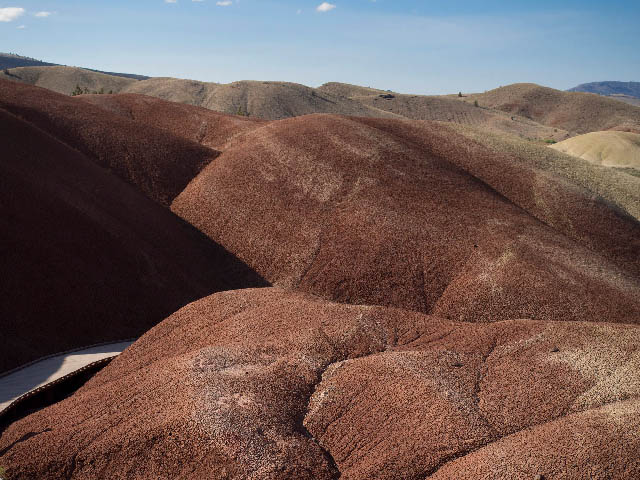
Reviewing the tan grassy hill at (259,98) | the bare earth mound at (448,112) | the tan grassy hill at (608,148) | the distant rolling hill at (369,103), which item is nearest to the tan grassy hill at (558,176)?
the tan grassy hill at (608,148)

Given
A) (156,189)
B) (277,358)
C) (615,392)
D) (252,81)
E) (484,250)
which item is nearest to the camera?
(615,392)

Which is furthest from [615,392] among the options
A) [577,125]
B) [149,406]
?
[577,125]

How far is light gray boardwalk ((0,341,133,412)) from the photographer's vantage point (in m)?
12.5

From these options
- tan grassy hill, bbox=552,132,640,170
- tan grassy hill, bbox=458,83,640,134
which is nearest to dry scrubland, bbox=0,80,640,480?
tan grassy hill, bbox=552,132,640,170

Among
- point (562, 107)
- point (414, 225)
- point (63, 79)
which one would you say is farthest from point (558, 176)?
point (562, 107)

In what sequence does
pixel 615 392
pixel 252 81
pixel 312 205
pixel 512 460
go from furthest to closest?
1. pixel 252 81
2. pixel 312 205
3. pixel 615 392
4. pixel 512 460

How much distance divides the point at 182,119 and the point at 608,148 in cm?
5426

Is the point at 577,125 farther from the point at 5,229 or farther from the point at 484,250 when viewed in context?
the point at 5,229

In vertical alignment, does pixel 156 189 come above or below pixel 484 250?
above

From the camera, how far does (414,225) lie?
22.0 meters

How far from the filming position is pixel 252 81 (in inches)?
4604

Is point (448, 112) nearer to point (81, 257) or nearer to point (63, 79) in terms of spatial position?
point (63, 79)

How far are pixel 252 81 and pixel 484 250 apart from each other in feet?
343

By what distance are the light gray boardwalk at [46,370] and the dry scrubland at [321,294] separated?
2.97 feet
